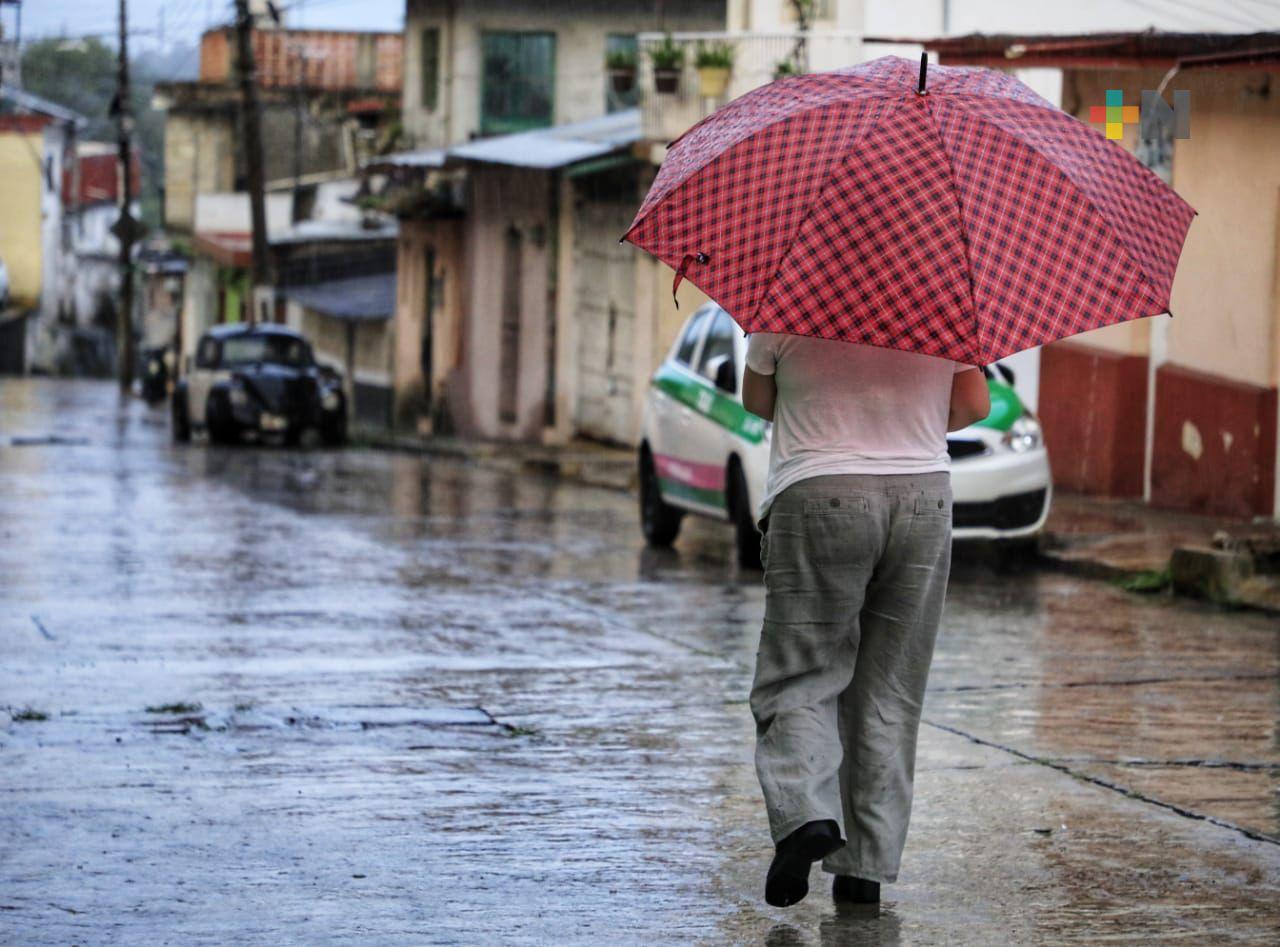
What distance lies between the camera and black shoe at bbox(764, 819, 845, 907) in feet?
17.2

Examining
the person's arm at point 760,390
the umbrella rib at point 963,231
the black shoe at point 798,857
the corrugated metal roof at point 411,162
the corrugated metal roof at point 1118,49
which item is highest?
the corrugated metal roof at point 1118,49

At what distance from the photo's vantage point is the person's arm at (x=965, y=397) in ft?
18.6

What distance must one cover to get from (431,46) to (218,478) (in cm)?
1900

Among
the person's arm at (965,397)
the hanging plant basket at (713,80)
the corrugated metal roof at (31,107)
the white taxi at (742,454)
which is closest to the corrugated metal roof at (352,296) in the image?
the hanging plant basket at (713,80)

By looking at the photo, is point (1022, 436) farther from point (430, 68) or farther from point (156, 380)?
point (156, 380)

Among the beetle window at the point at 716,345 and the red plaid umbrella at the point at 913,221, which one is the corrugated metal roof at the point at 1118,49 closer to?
the beetle window at the point at 716,345

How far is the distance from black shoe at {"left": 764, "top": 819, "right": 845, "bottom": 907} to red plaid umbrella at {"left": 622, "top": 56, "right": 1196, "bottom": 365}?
1.16m

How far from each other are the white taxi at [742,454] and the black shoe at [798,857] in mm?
8353

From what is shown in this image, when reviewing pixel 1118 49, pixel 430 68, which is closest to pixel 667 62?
pixel 1118 49

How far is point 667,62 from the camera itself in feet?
85.1

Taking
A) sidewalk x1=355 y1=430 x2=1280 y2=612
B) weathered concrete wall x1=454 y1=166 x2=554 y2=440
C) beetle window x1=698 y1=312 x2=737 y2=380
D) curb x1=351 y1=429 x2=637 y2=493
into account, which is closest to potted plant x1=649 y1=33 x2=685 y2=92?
curb x1=351 y1=429 x2=637 y2=493

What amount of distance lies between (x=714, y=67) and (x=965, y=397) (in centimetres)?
2012

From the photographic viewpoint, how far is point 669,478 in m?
15.4

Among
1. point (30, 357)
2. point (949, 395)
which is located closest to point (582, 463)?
point (949, 395)
